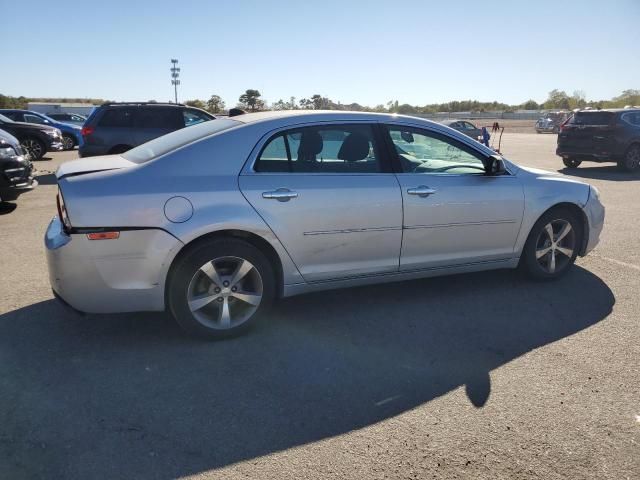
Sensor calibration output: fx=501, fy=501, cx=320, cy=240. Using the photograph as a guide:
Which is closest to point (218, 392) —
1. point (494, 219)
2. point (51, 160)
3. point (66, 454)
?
point (66, 454)

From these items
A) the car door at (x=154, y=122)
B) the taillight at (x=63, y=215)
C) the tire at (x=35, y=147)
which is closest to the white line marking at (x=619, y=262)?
the taillight at (x=63, y=215)

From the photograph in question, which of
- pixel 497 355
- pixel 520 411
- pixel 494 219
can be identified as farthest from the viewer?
pixel 494 219

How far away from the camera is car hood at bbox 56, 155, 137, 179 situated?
11.6 ft

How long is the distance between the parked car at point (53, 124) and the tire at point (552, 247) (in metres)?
17.7

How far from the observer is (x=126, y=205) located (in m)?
3.28

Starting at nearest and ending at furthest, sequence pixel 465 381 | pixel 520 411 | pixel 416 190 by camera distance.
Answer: pixel 520 411 → pixel 465 381 → pixel 416 190

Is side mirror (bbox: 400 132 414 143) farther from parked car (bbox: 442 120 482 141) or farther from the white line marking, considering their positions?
parked car (bbox: 442 120 482 141)

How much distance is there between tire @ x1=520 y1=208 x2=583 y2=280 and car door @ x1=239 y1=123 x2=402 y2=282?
1526 mm

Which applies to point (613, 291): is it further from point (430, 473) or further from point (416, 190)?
point (430, 473)

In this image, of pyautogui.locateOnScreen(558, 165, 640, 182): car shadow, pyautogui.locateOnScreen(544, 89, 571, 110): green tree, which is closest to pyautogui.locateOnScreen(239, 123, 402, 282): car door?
pyautogui.locateOnScreen(558, 165, 640, 182): car shadow

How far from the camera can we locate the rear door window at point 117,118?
10.5m

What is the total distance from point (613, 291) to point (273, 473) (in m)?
3.84

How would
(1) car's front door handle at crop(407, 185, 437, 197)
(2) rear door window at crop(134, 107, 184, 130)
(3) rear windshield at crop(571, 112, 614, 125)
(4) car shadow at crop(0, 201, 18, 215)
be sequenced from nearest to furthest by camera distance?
(1) car's front door handle at crop(407, 185, 437, 197) → (4) car shadow at crop(0, 201, 18, 215) → (2) rear door window at crop(134, 107, 184, 130) → (3) rear windshield at crop(571, 112, 614, 125)

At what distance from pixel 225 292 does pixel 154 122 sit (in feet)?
27.4
